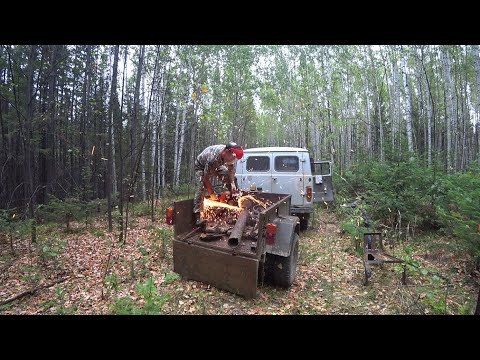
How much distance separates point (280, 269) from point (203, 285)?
1.32m

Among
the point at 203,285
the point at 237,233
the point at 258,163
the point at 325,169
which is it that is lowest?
the point at 203,285

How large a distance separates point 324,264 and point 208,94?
679 inches

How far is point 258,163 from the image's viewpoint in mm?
8203

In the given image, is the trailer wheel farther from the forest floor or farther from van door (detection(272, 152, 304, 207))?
the forest floor

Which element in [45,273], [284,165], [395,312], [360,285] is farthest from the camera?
[284,165]

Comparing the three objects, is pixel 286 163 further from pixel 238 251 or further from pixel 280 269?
pixel 238 251

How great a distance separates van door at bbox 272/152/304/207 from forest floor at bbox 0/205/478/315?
4.71ft

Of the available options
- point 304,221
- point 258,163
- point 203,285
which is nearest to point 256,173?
point 258,163

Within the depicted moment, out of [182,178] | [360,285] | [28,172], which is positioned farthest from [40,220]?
[182,178]

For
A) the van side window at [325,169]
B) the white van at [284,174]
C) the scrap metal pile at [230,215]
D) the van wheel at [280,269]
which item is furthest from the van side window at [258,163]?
the van wheel at [280,269]

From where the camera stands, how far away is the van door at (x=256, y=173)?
8055mm

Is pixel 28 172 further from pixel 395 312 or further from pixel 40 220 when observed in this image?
pixel 395 312

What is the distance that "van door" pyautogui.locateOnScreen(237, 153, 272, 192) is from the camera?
8.05 meters
